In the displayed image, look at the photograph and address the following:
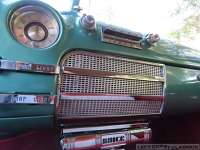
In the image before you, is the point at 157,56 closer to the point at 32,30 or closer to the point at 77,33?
the point at 77,33

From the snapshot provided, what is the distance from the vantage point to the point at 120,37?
199 centimetres

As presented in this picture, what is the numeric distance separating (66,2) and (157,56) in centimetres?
68

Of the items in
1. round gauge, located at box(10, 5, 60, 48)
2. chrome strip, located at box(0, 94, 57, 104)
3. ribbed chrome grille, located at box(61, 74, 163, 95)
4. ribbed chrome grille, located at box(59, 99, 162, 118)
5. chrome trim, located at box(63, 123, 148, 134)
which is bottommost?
chrome trim, located at box(63, 123, 148, 134)

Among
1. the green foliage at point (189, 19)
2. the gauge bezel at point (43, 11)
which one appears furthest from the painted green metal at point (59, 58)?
the green foliage at point (189, 19)

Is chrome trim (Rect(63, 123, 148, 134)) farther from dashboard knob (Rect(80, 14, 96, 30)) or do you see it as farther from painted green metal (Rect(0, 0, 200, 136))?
dashboard knob (Rect(80, 14, 96, 30))

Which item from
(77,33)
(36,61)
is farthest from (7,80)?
(77,33)

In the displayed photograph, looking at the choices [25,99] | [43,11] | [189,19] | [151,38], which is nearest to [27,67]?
[25,99]

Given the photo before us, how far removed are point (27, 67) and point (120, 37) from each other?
0.65 m

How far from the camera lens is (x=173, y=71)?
7.31ft

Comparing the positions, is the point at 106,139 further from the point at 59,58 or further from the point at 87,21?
the point at 87,21

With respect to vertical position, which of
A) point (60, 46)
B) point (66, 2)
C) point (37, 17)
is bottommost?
point (60, 46)

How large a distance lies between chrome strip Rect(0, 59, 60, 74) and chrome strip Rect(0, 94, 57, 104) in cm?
12

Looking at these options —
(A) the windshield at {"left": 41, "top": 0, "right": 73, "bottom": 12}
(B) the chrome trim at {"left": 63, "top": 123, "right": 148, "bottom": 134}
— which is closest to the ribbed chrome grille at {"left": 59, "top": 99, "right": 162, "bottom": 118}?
(B) the chrome trim at {"left": 63, "top": 123, "right": 148, "bottom": 134}

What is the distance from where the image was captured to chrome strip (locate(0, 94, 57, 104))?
5.02ft
